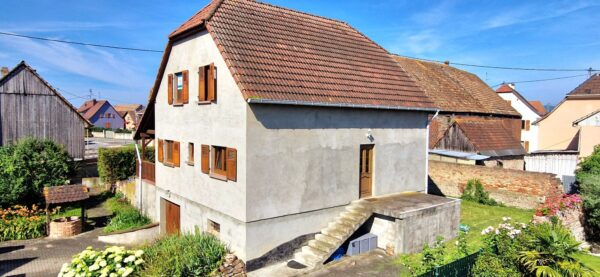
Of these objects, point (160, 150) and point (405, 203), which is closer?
point (405, 203)

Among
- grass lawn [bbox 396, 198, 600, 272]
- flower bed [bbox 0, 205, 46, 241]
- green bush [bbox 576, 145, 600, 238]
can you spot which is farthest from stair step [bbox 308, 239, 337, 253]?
flower bed [bbox 0, 205, 46, 241]

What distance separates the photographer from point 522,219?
15.8 meters

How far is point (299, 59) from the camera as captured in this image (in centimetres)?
1318

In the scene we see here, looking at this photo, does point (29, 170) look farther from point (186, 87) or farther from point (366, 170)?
point (366, 170)

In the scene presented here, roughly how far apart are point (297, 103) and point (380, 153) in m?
4.45

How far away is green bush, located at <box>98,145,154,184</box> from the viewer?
24.2m

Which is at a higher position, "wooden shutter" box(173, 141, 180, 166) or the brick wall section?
"wooden shutter" box(173, 141, 180, 166)

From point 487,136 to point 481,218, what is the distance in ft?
27.5

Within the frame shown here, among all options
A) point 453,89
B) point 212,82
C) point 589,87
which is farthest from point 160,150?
point 589,87

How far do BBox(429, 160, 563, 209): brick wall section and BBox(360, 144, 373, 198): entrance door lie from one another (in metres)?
7.61

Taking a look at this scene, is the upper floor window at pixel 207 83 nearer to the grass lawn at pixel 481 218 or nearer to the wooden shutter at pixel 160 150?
the wooden shutter at pixel 160 150

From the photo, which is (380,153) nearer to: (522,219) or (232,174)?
(232,174)

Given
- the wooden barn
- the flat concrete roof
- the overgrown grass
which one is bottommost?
the overgrown grass

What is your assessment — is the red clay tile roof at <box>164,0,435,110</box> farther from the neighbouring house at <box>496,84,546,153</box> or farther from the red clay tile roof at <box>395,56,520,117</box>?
the neighbouring house at <box>496,84,546,153</box>
